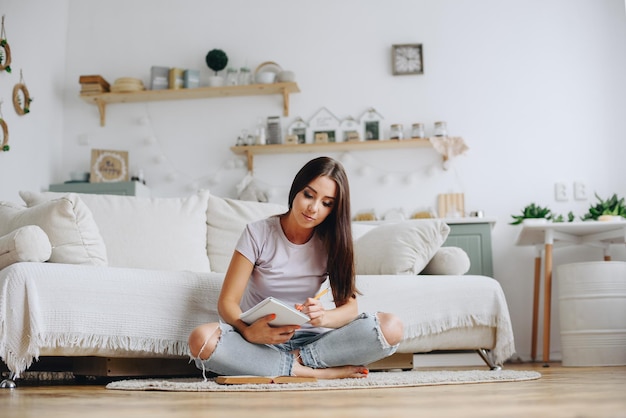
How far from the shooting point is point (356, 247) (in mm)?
2986

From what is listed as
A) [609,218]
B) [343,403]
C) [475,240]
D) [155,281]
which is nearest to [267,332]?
[155,281]

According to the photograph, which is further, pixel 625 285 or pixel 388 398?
pixel 625 285

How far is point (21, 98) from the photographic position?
428 centimetres

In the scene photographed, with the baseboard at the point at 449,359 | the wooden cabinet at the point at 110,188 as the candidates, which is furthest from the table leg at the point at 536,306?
the wooden cabinet at the point at 110,188

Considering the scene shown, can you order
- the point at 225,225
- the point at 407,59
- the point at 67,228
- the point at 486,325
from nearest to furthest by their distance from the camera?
the point at 67,228, the point at 486,325, the point at 225,225, the point at 407,59

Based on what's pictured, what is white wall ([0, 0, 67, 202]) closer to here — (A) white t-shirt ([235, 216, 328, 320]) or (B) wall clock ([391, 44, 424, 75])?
(B) wall clock ([391, 44, 424, 75])

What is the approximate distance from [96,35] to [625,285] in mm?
3457

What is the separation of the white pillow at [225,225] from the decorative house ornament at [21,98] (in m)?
1.61

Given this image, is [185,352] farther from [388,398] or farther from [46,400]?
[388,398]

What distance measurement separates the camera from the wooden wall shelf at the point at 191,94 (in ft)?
14.7

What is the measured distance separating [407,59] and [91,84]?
6.32 feet

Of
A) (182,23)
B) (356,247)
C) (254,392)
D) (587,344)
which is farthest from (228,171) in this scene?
(254,392)

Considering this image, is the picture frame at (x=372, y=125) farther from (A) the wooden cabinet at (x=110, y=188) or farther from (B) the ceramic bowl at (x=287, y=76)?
(A) the wooden cabinet at (x=110, y=188)

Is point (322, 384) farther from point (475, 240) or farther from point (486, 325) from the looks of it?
point (475, 240)
